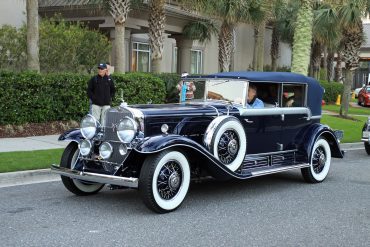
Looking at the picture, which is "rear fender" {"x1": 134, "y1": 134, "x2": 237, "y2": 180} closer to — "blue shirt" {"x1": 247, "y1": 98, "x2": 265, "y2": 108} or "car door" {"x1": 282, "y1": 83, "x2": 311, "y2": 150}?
"blue shirt" {"x1": 247, "y1": 98, "x2": 265, "y2": 108}

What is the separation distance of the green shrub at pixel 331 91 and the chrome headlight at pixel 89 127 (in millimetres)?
27167

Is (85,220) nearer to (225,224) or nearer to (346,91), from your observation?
(225,224)

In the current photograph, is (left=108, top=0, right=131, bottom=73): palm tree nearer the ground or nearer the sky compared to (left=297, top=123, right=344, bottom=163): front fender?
nearer the sky

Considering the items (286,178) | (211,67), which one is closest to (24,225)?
(286,178)

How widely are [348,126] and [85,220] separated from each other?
14477mm

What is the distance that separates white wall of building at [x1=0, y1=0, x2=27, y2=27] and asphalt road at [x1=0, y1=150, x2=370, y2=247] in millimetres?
13780

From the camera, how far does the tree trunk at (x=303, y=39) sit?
1544 centimetres

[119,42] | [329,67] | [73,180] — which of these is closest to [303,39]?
[119,42]

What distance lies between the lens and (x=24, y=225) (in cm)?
573

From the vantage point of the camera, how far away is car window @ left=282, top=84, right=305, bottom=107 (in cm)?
838

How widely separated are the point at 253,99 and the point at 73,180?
3006mm

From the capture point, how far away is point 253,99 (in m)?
7.88

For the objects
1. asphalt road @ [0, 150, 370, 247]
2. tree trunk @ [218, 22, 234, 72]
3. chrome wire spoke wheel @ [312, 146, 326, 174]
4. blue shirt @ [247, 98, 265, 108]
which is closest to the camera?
asphalt road @ [0, 150, 370, 247]

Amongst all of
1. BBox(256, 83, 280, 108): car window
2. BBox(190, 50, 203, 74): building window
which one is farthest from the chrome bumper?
BBox(190, 50, 203, 74): building window
